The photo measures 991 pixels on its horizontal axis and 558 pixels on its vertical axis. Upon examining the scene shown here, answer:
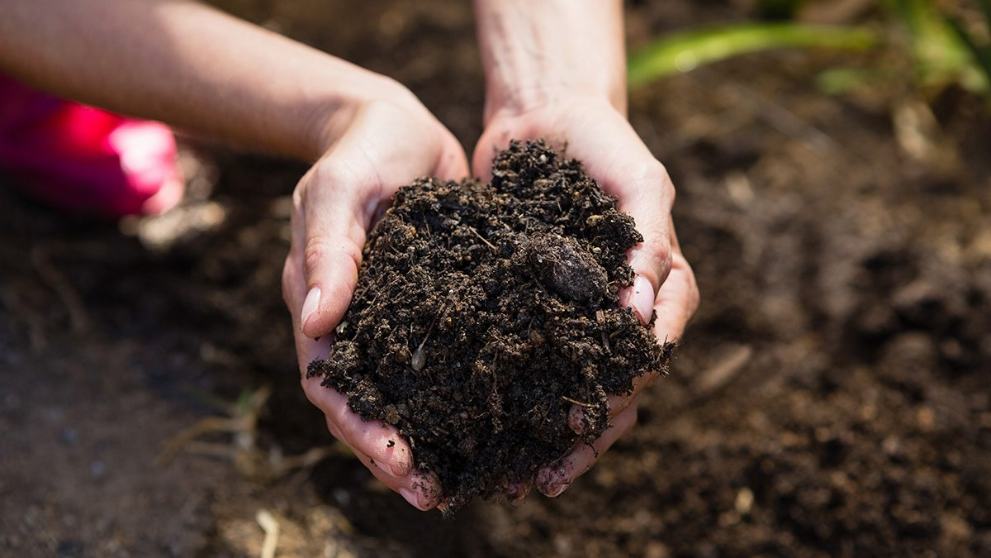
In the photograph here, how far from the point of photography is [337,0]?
2543 mm

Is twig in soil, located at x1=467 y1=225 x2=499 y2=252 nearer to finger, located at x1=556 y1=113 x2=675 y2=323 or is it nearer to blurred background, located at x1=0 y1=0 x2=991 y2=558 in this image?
finger, located at x1=556 y1=113 x2=675 y2=323

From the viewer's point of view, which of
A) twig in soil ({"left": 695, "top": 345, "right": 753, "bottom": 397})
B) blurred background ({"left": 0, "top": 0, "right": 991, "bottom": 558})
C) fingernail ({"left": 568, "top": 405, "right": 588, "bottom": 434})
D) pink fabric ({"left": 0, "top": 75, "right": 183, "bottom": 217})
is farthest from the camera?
pink fabric ({"left": 0, "top": 75, "right": 183, "bottom": 217})

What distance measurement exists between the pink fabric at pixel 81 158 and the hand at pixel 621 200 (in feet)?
3.25

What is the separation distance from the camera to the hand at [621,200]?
124 cm

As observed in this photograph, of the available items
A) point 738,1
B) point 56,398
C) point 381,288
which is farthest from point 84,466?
point 738,1

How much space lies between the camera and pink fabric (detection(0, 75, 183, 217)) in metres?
2.08

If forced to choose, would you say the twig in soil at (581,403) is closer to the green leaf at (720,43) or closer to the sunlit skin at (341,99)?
the sunlit skin at (341,99)

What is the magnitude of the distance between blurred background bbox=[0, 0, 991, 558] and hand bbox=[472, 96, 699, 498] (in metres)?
0.48

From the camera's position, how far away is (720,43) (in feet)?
7.44

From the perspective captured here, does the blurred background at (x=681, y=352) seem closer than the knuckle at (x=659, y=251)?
No

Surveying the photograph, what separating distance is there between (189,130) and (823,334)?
1379 millimetres

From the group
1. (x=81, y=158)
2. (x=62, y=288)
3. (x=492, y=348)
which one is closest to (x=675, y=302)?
(x=492, y=348)

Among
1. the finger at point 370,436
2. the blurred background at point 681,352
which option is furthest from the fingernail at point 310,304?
the blurred background at point 681,352

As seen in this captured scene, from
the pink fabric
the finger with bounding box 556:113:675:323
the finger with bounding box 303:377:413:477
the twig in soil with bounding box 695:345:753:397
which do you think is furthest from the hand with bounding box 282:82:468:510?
the pink fabric
